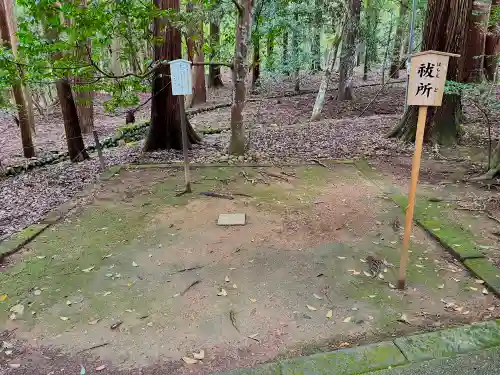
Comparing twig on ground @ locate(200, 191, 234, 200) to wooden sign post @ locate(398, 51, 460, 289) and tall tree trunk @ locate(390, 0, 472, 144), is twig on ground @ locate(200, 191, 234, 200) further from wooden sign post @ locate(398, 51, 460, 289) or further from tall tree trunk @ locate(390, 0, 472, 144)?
tall tree trunk @ locate(390, 0, 472, 144)

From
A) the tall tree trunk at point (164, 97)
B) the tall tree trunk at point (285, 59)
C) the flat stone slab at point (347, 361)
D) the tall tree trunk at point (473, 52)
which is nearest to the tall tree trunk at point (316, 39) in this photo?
the tall tree trunk at point (285, 59)

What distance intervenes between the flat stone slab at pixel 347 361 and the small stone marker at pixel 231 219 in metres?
2.24

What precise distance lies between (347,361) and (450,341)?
757 mm

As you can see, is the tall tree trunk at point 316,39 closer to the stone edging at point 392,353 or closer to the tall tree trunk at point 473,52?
the tall tree trunk at point 473,52

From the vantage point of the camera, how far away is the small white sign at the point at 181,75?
16.0 ft

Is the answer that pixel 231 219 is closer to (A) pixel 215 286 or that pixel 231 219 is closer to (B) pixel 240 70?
(A) pixel 215 286

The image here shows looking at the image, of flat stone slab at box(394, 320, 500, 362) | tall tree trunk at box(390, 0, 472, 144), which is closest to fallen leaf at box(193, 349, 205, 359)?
flat stone slab at box(394, 320, 500, 362)

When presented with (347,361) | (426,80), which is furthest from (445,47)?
(347,361)

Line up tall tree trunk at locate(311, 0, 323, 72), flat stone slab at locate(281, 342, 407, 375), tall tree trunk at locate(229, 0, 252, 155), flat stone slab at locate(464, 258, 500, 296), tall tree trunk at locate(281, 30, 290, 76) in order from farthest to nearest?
tall tree trunk at locate(281, 30, 290, 76), tall tree trunk at locate(311, 0, 323, 72), tall tree trunk at locate(229, 0, 252, 155), flat stone slab at locate(464, 258, 500, 296), flat stone slab at locate(281, 342, 407, 375)

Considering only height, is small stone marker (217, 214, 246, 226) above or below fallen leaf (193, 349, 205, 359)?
above

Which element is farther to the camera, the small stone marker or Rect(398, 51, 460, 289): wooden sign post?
the small stone marker

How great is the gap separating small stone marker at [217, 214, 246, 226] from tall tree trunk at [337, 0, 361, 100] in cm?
786

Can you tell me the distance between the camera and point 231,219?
451 cm

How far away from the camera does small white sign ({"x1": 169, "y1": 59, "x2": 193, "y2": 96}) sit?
4.88 metres
